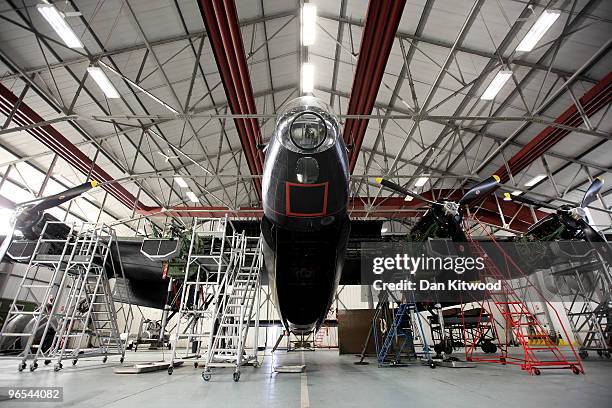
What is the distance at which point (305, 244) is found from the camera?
5199 millimetres

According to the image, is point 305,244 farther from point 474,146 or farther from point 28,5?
point 474,146

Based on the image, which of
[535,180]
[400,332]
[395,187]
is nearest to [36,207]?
[395,187]

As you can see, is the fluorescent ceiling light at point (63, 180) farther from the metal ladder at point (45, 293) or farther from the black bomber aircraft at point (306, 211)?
the black bomber aircraft at point (306, 211)

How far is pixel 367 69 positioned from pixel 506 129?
1057 centimetres

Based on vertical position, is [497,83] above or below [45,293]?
above

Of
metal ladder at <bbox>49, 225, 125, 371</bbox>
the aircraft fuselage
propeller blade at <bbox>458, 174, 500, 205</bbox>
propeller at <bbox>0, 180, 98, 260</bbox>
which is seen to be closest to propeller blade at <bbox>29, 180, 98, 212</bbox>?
propeller at <bbox>0, 180, 98, 260</bbox>

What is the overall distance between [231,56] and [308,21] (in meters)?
2.61

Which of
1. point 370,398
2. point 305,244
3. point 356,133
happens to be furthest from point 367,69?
point 370,398

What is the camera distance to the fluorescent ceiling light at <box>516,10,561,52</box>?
8.30 metres

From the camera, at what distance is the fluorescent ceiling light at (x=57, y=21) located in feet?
25.0

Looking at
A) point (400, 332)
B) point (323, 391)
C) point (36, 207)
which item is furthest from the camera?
point (36, 207)

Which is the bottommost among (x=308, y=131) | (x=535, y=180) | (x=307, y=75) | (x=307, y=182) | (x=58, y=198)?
(x=307, y=182)

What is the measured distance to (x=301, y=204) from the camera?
395 centimetres

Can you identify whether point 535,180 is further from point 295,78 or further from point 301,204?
point 301,204
